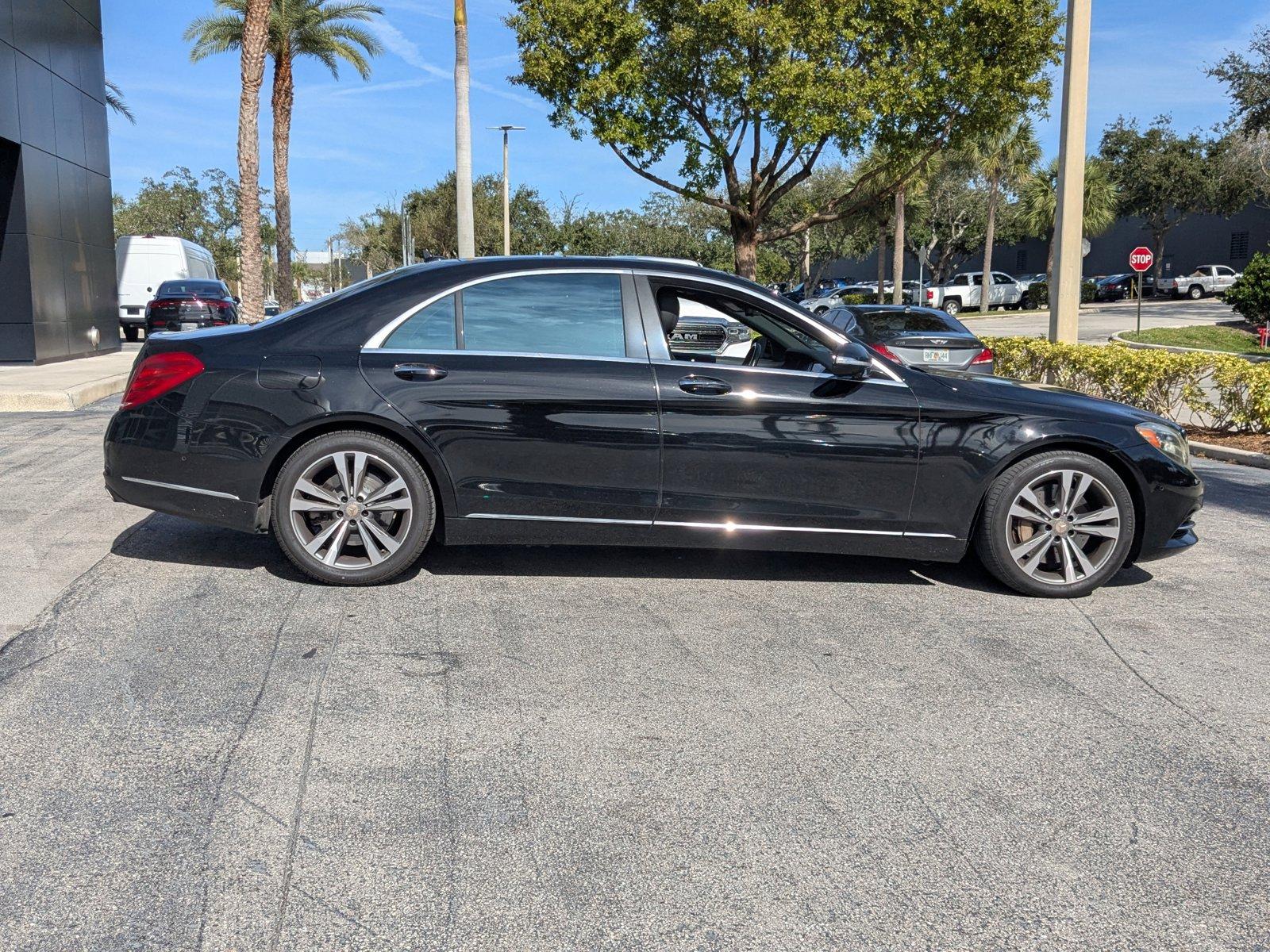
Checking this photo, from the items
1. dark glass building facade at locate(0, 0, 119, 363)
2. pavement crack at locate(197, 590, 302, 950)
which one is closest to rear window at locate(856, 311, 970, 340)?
pavement crack at locate(197, 590, 302, 950)

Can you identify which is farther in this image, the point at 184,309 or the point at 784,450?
the point at 184,309

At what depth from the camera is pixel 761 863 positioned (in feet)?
9.76

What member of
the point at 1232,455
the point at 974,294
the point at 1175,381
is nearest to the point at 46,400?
the point at 1175,381

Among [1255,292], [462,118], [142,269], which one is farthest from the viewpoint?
[142,269]

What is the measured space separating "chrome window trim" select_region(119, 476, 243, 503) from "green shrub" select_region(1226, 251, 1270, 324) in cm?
3234

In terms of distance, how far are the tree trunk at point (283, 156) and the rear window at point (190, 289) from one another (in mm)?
5656

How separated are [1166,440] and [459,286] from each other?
3606mm

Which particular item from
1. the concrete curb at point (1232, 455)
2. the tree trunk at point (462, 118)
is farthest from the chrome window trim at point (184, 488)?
the tree trunk at point (462, 118)

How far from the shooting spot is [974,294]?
53.6 metres

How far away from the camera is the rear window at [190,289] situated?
90.2ft

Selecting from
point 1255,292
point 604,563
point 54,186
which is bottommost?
point 604,563

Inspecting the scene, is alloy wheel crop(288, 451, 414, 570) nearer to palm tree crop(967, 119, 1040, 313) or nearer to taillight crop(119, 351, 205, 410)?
taillight crop(119, 351, 205, 410)

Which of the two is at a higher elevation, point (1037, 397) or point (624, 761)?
point (1037, 397)

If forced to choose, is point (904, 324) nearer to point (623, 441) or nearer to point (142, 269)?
point (623, 441)
